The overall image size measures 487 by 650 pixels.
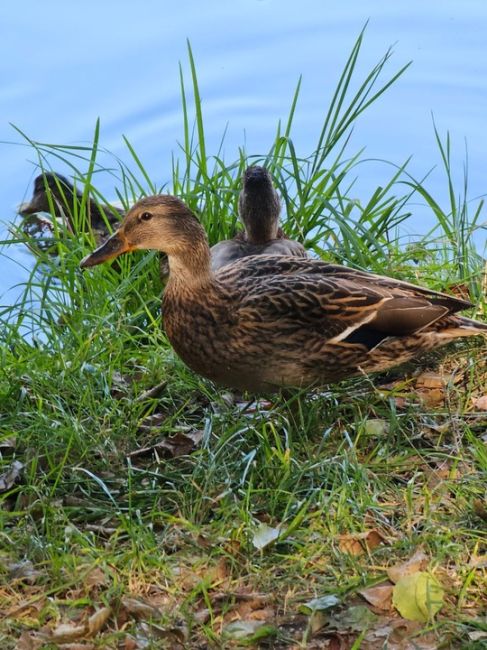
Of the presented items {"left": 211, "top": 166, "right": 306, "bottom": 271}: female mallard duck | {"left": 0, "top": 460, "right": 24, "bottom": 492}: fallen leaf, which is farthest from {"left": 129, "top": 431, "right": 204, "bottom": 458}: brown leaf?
{"left": 211, "top": 166, "right": 306, "bottom": 271}: female mallard duck

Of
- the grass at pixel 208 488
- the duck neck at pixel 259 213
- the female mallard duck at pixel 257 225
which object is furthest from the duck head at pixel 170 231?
the duck neck at pixel 259 213

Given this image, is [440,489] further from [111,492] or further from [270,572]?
[111,492]

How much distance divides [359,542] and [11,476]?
1.34 m

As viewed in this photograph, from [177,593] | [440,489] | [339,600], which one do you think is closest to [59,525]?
[177,593]

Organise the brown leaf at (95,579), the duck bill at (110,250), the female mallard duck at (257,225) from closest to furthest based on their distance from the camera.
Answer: the brown leaf at (95,579) → the duck bill at (110,250) → the female mallard duck at (257,225)

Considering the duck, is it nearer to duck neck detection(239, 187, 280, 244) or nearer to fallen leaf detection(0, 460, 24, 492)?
duck neck detection(239, 187, 280, 244)

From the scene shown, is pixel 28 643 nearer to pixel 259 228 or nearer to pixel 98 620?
pixel 98 620

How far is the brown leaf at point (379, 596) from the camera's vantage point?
389cm

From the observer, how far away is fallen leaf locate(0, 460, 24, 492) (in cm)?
461

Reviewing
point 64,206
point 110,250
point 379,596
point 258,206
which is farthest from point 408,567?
point 64,206

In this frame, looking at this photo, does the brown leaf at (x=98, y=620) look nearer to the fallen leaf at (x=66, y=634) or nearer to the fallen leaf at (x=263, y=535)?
the fallen leaf at (x=66, y=634)

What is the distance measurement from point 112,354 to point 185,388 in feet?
1.28

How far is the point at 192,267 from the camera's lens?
513 centimetres

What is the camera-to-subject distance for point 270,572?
4078 mm
